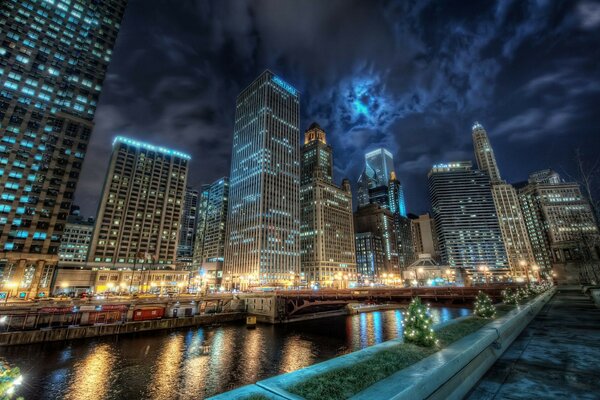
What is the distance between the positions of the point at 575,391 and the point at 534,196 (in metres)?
254

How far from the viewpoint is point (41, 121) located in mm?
95625

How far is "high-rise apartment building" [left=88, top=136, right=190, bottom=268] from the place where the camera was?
138 m

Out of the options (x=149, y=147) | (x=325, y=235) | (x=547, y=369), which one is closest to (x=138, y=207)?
(x=149, y=147)

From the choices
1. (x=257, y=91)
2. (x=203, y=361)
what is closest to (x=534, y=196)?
(x=257, y=91)

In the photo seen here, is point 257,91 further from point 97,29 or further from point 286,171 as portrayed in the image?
point 97,29

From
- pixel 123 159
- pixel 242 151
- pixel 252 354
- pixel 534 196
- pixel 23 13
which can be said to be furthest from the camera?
pixel 534 196

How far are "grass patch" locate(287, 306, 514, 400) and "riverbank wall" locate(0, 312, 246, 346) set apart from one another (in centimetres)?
5406

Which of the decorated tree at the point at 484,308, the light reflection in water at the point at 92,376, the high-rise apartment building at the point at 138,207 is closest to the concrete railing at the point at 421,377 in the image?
the decorated tree at the point at 484,308

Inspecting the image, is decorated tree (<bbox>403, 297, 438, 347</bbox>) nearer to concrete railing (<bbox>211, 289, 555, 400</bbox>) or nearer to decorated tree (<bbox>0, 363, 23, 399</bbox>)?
concrete railing (<bbox>211, 289, 555, 400</bbox>)

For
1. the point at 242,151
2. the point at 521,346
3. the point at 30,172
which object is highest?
the point at 242,151

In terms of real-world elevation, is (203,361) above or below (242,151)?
below

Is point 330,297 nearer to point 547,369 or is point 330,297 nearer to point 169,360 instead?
point 169,360

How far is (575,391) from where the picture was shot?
7.97m

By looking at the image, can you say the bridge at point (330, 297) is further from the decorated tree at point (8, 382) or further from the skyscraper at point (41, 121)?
the skyscraper at point (41, 121)
